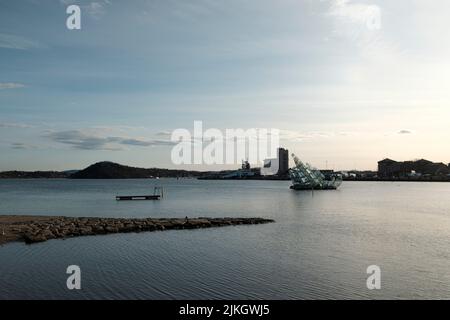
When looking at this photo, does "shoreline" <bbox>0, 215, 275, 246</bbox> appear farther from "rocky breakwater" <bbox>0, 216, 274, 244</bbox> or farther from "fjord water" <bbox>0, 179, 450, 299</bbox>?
"fjord water" <bbox>0, 179, 450, 299</bbox>

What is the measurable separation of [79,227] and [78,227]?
123 millimetres

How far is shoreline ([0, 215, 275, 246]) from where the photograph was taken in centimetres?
3281

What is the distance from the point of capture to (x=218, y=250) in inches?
1136

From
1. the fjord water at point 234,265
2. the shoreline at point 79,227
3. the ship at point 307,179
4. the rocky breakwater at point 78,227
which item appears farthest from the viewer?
the ship at point 307,179

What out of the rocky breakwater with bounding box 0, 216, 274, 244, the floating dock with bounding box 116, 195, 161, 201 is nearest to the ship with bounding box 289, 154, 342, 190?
the floating dock with bounding box 116, 195, 161, 201

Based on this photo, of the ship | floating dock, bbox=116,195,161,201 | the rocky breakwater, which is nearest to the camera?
the rocky breakwater

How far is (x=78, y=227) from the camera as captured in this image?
1475 inches

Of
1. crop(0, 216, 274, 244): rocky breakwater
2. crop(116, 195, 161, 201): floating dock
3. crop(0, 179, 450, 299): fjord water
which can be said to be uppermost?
crop(116, 195, 161, 201): floating dock

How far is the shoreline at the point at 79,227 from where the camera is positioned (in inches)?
1292

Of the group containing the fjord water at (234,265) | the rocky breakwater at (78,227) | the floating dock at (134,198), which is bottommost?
the fjord water at (234,265)

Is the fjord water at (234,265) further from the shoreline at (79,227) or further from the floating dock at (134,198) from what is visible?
the floating dock at (134,198)

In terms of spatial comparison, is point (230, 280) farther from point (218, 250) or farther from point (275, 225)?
point (275, 225)

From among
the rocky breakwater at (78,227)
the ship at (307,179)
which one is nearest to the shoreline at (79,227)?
the rocky breakwater at (78,227)
